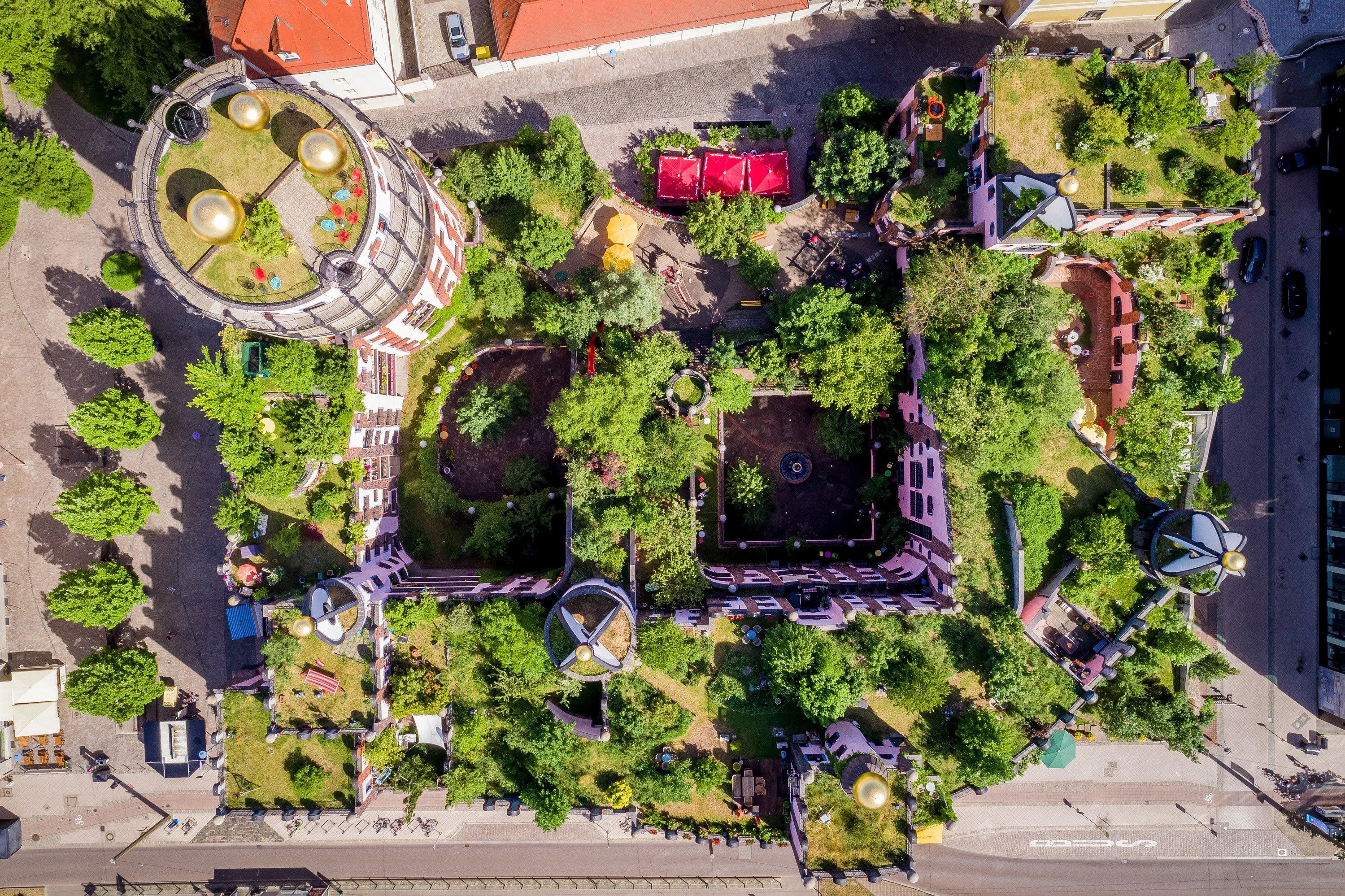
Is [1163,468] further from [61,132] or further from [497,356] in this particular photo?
[61,132]

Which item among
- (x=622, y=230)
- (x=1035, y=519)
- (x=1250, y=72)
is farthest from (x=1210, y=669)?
(x=622, y=230)

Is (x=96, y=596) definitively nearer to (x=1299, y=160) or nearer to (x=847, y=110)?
(x=847, y=110)

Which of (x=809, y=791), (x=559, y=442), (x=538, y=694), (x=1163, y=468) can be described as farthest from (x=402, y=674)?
(x=1163, y=468)

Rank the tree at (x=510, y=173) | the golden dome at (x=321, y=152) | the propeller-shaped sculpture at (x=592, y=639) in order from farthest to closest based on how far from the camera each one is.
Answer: the tree at (x=510, y=173) → the propeller-shaped sculpture at (x=592, y=639) → the golden dome at (x=321, y=152)

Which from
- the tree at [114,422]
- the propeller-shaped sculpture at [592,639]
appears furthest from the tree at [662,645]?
the tree at [114,422]

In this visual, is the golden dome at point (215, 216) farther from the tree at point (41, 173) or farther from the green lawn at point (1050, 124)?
the green lawn at point (1050, 124)

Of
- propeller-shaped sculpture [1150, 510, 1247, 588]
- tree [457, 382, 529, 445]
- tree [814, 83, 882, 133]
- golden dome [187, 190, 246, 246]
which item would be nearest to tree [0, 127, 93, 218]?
golden dome [187, 190, 246, 246]
